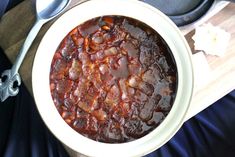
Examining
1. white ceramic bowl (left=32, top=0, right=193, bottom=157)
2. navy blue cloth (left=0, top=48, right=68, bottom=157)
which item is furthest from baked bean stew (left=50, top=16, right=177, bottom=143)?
navy blue cloth (left=0, top=48, right=68, bottom=157)

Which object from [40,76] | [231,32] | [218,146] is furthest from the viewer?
[218,146]

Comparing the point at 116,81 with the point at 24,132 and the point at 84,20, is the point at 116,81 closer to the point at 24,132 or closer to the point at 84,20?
the point at 84,20

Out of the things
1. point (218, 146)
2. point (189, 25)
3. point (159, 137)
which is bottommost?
point (218, 146)

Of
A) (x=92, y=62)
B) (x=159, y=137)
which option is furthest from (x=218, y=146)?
(x=92, y=62)

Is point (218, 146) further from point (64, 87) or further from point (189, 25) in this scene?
point (64, 87)


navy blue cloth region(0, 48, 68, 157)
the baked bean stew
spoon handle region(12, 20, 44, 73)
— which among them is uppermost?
spoon handle region(12, 20, 44, 73)

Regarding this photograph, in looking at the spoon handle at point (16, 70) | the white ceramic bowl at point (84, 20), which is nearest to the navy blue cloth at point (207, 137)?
the white ceramic bowl at point (84, 20)

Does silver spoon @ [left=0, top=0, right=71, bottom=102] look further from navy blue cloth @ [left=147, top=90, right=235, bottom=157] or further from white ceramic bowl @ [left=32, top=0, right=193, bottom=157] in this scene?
navy blue cloth @ [left=147, top=90, right=235, bottom=157]
